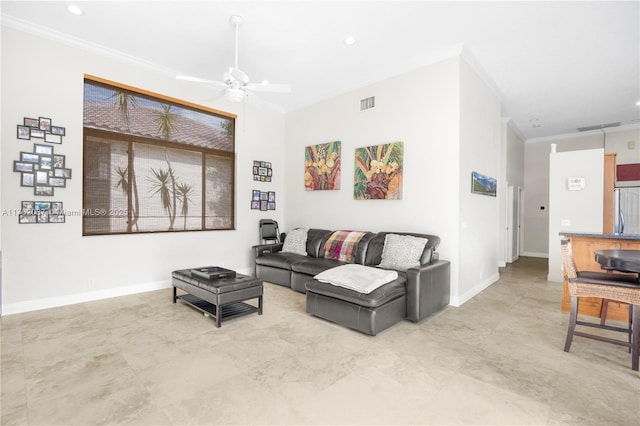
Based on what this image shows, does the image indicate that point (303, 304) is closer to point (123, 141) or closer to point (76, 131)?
point (123, 141)

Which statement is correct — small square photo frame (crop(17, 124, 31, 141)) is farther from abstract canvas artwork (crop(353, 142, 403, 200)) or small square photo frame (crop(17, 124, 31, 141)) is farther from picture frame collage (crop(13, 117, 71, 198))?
abstract canvas artwork (crop(353, 142, 403, 200))

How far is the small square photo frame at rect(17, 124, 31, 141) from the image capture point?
11.8 ft

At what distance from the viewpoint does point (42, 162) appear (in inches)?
147

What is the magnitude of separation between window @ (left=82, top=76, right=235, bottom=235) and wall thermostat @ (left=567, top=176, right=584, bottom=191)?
6.26 metres

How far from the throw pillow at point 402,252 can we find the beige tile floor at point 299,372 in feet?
2.39

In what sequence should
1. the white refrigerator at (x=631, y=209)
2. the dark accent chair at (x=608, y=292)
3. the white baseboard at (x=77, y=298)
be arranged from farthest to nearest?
1. the white refrigerator at (x=631, y=209)
2. the white baseboard at (x=77, y=298)
3. the dark accent chair at (x=608, y=292)

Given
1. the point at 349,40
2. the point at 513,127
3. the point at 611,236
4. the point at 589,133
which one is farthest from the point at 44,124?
the point at 589,133

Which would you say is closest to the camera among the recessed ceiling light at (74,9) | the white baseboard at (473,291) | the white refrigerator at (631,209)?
the recessed ceiling light at (74,9)

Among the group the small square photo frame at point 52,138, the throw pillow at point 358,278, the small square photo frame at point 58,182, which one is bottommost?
the throw pillow at point 358,278

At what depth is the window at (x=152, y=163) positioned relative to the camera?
4.21 meters

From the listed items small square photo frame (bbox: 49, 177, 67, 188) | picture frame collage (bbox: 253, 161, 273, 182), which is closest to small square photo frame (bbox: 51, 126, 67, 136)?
small square photo frame (bbox: 49, 177, 67, 188)

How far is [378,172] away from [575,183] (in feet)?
12.1

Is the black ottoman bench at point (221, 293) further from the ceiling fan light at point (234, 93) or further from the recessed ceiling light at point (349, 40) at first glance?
the recessed ceiling light at point (349, 40)

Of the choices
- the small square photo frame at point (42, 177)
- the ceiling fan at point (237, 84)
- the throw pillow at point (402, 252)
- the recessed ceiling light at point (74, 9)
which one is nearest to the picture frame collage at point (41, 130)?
the small square photo frame at point (42, 177)
